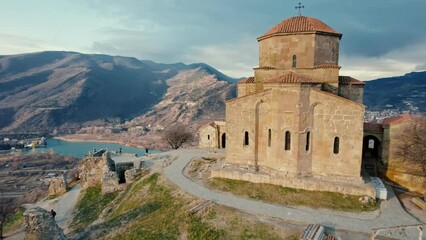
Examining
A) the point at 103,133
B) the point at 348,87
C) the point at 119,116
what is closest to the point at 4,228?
the point at 348,87

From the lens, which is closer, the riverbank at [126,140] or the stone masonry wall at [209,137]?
the stone masonry wall at [209,137]

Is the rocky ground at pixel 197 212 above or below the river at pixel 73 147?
above

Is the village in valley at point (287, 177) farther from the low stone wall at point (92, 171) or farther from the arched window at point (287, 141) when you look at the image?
the low stone wall at point (92, 171)

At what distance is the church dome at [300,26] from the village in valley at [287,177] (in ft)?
0.28

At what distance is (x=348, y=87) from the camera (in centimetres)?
2112

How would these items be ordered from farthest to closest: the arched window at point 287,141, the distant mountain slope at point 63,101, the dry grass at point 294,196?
the distant mountain slope at point 63,101
the arched window at point 287,141
the dry grass at point 294,196

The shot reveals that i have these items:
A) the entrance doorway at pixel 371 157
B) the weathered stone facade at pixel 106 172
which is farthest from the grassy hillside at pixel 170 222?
the entrance doorway at pixel 371 157

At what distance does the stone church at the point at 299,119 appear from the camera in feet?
59.9

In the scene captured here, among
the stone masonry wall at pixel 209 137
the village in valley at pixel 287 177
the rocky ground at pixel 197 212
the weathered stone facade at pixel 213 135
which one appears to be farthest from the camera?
the stone masonry wall at pixel 209 137

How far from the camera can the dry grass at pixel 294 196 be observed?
53.4ft

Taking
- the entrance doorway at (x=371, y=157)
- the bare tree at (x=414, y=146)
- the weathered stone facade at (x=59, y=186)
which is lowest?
the weathered stone facade at (x=59, y=186)

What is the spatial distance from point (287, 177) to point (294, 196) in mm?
1617

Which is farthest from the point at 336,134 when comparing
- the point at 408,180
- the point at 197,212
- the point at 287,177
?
the point at 197,212

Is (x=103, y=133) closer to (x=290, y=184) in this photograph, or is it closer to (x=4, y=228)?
(x=4, y=228)
